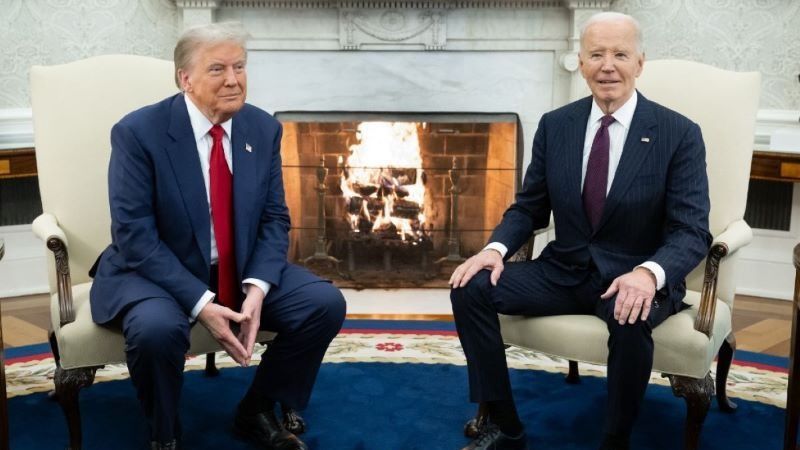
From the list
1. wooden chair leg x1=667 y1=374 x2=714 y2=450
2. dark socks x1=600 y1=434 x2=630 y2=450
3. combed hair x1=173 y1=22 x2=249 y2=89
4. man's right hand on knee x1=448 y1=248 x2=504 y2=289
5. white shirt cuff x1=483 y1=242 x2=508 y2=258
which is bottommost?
dark socks x1=600 y1=434 x2=630 y2=450

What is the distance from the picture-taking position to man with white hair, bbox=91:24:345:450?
236 centimetres

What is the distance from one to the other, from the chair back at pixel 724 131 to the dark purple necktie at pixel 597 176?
417 mm

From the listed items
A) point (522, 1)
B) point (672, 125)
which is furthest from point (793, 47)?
point (672, 125)

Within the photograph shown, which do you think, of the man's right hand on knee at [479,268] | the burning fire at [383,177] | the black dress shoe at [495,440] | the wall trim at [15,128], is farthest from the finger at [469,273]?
the wall trim at [15,128]

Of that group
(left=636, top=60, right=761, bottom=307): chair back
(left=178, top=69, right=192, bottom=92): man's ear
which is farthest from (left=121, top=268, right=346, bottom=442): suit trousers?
(left=636, top=60, right=761, bottom=307): chair back

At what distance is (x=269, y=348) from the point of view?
2.60m

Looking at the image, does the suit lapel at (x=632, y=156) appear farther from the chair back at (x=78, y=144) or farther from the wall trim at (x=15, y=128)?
the wall trim at (x=15, y=128)

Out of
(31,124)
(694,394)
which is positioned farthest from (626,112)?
(31,124)

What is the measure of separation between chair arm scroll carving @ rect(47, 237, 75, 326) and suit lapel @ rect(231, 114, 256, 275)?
46 cm

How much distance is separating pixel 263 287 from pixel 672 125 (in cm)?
121

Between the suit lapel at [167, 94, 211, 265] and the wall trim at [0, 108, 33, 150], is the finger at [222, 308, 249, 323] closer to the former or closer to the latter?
the suit lapel at [167, 94, 211, 265]

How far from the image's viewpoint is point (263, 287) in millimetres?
2512

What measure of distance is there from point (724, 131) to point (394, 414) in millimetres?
1351

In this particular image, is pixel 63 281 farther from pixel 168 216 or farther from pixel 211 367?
pixel 211 367
